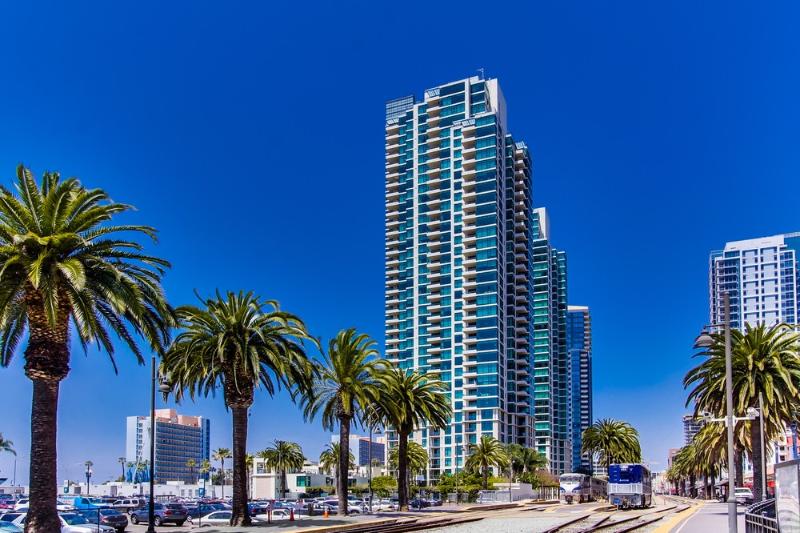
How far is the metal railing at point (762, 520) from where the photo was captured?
69.4 ft

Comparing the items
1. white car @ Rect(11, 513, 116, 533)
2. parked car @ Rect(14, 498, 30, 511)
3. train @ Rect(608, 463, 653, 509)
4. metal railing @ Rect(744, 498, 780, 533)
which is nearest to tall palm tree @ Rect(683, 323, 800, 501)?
metal railing @ Rect(744, 498, 780, 533)

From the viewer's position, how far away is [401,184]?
182m

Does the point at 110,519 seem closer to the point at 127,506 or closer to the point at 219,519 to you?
the point at 219,519

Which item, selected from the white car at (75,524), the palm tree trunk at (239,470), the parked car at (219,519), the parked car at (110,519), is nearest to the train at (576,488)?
the parked car at (219,519)

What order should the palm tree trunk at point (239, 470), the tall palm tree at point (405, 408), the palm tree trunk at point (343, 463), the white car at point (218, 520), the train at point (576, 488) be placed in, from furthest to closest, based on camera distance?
the train at point (576, 488) → the tall palm tree at point (405, 408) → the palm tree trunk at point (343, 463) → the white car at point (218, 520) → the palm tree trunk at point (239, 470)

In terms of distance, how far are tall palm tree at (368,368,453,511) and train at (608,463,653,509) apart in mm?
17880

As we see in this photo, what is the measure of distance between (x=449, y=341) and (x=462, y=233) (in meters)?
22.6

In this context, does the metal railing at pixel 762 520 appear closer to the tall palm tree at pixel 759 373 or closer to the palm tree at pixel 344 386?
the tall palm tree at pixel 759 373

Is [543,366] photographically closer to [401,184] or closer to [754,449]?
[401,184]

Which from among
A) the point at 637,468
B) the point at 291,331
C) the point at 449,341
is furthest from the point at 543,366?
the point at 291,331

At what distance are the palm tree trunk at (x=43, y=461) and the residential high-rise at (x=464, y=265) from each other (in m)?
128

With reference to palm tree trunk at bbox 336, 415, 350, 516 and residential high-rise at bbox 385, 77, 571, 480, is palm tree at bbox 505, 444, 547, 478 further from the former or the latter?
palm tree trunk at bbox 336, 415, 350, 516

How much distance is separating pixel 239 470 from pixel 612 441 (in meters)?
92.0

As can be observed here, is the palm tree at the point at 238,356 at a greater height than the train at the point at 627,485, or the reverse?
the palm tree at the point at 238,356
